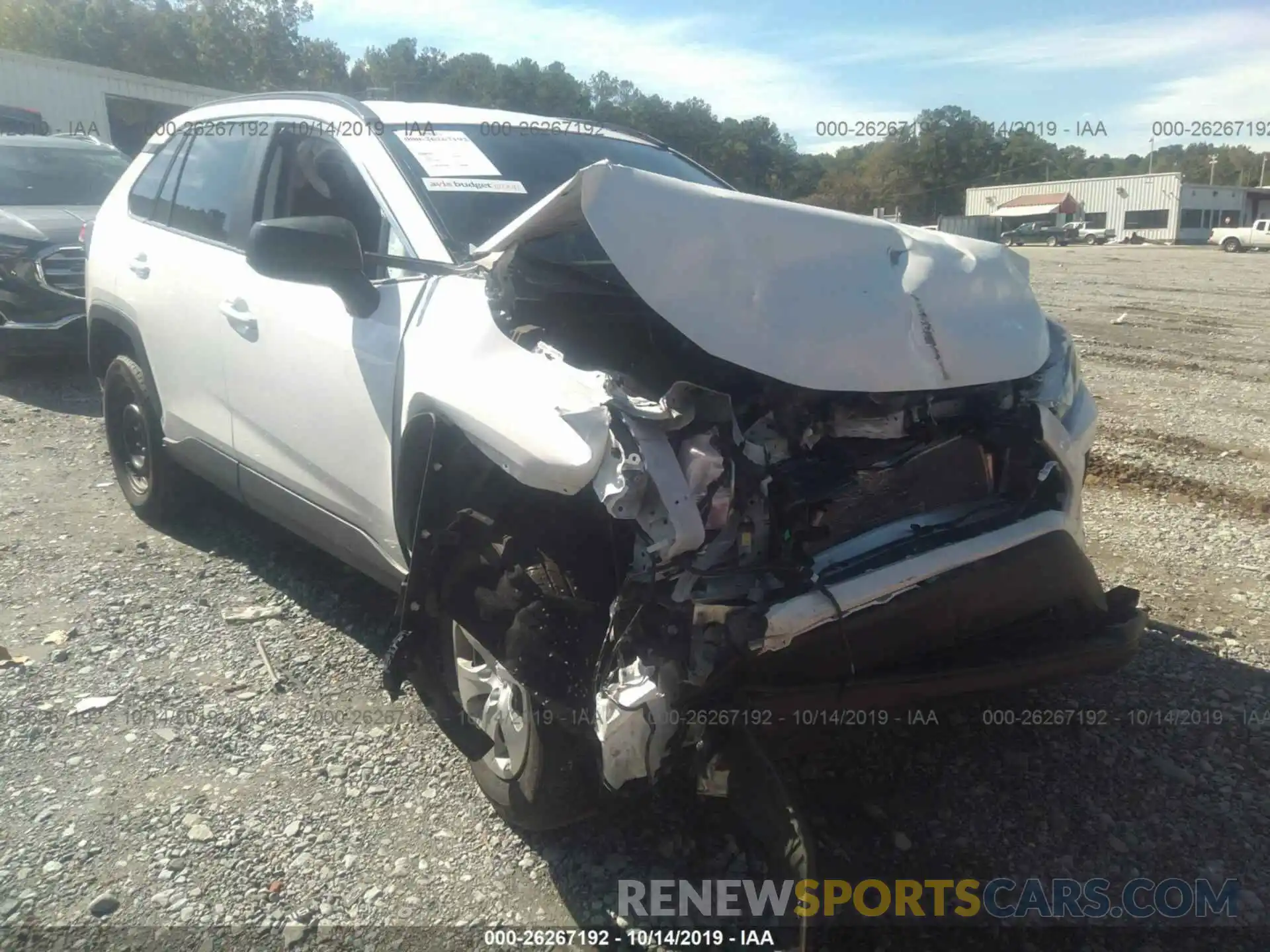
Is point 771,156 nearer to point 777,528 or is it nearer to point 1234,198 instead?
point 777,528

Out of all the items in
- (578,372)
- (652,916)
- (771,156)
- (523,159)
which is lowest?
(652,916)

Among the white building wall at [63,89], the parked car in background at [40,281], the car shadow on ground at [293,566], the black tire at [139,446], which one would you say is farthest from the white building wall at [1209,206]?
the black tire at [139,446]

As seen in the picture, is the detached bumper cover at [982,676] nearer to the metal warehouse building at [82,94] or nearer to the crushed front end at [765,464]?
the crushed front end at [765,464]

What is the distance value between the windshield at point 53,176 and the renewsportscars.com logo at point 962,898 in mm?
Result: 8640

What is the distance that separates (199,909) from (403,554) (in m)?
1.03

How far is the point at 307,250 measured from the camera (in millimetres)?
2654

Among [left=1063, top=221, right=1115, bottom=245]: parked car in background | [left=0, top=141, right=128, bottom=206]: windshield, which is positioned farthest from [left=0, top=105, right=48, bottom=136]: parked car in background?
[left=1063, top=221, right=1115, bottom=245]: parked car in background

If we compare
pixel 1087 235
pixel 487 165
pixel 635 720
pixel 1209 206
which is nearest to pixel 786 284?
pixel 635 720

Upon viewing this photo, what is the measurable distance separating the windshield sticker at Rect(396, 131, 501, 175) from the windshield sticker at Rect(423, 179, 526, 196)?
0.04 m

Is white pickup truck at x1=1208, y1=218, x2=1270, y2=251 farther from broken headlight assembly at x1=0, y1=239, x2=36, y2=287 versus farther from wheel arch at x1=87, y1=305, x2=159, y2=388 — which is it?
wheel arch at x1=87, y1=305, x2=159, y2=388

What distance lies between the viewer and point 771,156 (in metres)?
12.8

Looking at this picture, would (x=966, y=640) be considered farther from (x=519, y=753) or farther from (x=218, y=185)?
(x=218, y=185)

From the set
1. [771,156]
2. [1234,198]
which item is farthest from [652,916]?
[1234,198]

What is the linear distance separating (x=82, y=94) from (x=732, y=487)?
105 feet
